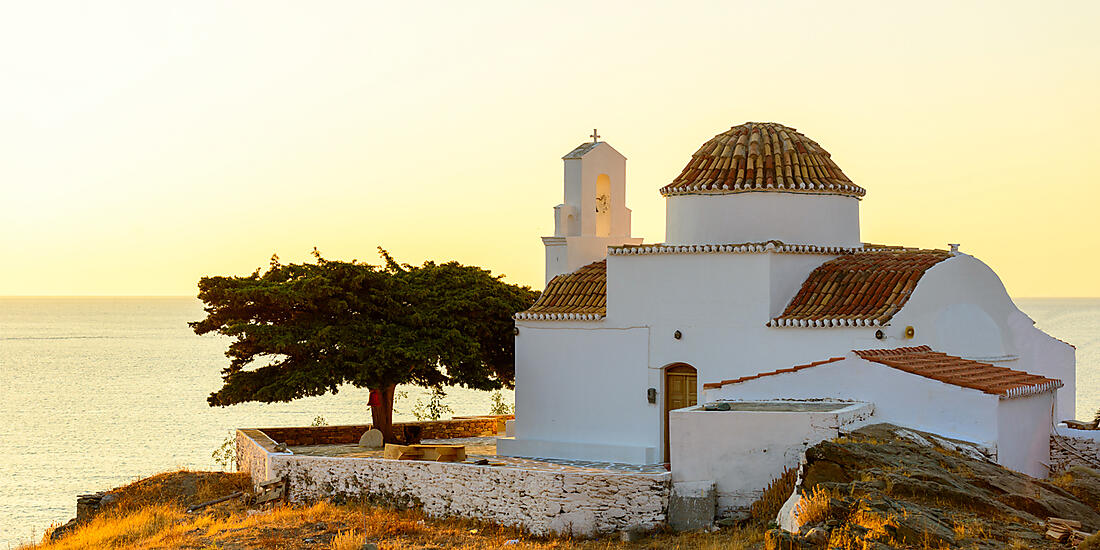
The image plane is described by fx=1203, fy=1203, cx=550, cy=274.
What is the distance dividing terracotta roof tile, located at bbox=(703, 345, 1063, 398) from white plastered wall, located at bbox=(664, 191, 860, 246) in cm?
358

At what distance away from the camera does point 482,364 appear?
88.9 ft

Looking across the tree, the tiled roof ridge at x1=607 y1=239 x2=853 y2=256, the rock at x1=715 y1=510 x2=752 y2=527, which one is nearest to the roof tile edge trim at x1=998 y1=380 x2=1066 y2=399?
the rock at x1=715 y1=510 x2=752 y2=527

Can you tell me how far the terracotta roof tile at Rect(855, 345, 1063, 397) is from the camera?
18.0 m

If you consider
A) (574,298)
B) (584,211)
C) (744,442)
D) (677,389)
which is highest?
(584,211)

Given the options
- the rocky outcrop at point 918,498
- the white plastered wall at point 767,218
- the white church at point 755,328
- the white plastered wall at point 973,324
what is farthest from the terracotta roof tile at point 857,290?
the rocky outcrop at point 918,498

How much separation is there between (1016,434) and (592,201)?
11637mm

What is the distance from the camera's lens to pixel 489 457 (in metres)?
24.7

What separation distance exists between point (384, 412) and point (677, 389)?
746 cm

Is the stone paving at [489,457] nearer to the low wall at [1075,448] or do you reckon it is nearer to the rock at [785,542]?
the rock at [785,542]

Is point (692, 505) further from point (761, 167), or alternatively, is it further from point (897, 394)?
point (761, 167)

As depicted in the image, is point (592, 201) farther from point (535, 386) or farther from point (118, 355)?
point (118, 355)

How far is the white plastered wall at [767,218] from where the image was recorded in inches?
929

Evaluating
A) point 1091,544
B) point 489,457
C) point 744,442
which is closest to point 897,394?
point 744,442

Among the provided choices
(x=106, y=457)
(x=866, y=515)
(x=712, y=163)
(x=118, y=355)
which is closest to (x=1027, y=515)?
(x=866, y=515)
